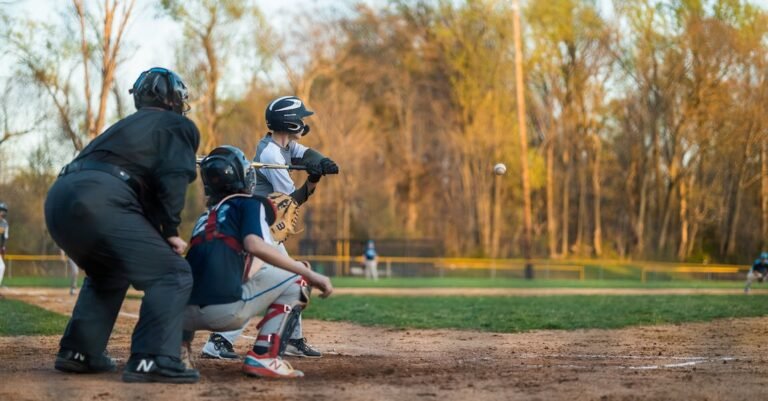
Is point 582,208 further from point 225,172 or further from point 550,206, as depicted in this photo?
point 225,172

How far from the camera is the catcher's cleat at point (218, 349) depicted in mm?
8305

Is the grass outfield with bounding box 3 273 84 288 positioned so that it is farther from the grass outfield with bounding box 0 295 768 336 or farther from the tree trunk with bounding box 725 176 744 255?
the tree trunk with bounding box 725 176 744 255

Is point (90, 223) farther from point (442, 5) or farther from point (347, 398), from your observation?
point (442, 5)

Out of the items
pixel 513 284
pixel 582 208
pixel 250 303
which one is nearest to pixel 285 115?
pixel 250 303

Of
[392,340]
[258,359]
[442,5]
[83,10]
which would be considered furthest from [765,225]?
[258,359]

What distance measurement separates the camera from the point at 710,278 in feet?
140

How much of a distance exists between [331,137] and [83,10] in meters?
20.0

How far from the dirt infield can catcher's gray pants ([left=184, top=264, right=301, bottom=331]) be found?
374 mm

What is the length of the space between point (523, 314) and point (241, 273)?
340 inches

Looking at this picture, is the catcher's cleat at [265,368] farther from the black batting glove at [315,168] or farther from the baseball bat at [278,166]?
the black batting glove at [315,168]

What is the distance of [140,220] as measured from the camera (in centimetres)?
636

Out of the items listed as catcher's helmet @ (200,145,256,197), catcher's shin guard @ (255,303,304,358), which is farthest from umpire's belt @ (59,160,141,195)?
catcher's shin guard @ (255,303,304,358)

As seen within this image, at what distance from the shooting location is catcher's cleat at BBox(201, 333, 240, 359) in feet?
27.2

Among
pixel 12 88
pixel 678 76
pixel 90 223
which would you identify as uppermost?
pixel 678 76
